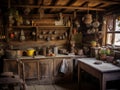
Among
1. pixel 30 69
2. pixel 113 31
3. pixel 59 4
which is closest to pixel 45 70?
pixel 30 69

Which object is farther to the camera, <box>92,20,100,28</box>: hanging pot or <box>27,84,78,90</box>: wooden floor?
<box>92,20,100,28</box>: hanging pot

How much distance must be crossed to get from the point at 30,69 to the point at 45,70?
467mm

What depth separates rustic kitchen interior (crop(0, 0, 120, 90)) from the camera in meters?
4.22

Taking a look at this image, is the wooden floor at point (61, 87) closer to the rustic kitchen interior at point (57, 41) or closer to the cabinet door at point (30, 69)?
the rustic kitchen interior at point (57, 41)

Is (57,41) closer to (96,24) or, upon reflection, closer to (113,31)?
(96,24)

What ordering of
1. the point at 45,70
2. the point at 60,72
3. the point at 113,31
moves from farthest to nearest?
1. the point at 60,72
2. the point at 45,70
3. the point at 113,31

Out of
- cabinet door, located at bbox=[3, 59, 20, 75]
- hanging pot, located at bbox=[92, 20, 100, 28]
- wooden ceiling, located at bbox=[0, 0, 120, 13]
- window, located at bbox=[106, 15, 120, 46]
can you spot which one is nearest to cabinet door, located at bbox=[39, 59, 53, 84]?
cabinet door, located at bbox=[3, 59, 20, 75]

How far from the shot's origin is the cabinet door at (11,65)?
446cm

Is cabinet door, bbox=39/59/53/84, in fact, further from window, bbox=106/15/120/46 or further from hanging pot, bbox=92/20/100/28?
window, bbox=106/15/120/46

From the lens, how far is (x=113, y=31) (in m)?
4.43

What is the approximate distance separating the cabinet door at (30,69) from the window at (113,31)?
239cm

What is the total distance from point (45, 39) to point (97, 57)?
2005mm

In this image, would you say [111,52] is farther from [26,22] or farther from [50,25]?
[26,22]

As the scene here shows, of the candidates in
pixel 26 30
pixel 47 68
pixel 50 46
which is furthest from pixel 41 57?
pixel 26 30
